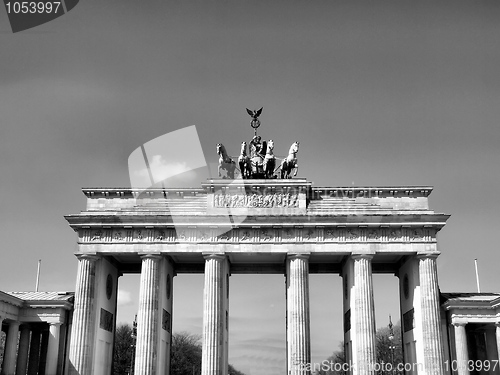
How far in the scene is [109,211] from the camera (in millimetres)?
45438

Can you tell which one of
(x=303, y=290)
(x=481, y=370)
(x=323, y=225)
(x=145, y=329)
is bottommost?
(x=481, y=370)

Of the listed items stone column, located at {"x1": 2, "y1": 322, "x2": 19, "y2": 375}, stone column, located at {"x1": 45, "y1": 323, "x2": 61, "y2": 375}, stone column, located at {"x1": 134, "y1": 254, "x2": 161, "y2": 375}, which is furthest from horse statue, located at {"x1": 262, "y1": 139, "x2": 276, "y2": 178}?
stone column, located at {"x1": 2, "y1": 322, "x2": 19, "y2": 375}

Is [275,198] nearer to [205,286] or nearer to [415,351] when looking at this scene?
[205,286]

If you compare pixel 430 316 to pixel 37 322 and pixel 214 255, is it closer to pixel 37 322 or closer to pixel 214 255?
pixel 214 255

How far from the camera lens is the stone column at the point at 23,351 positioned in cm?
4319

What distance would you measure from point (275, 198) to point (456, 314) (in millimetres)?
15709

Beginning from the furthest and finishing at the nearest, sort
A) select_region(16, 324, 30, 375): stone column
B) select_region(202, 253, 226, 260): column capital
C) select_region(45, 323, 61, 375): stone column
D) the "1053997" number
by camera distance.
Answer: select_region(202, 253, 226, 260): column capital, select_region(16, 324, 30, 375): stone column, select_region(45, 323, 61, 375): stone column, the "1053997" number

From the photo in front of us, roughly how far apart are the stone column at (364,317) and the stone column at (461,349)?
6.11m

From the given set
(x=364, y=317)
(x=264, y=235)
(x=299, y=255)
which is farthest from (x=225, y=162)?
(x=364, y=317)

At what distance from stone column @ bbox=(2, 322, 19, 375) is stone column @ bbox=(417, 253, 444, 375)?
96.1 ft

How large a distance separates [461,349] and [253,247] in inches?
657

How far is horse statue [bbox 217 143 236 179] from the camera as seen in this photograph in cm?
4569

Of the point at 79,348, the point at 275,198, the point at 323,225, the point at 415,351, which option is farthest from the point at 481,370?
the point at 79,348

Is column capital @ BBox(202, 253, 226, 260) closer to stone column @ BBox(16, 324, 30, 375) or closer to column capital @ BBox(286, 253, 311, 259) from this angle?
column capital @ BBox(286, 253, 311, 259)
